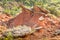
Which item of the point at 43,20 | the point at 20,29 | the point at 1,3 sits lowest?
the point at 20,29

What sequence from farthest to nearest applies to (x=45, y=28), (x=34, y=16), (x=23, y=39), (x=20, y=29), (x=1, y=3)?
(x=1, y=3)
(x=34, y=16)
(x=45, y=28)
(x=20, y=29)
(x=23, y=39)

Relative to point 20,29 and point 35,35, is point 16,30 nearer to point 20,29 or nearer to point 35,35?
point 20,29

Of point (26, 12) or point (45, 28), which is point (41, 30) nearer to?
point (45, 28)

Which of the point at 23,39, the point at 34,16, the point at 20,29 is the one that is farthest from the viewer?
the point at 34,16

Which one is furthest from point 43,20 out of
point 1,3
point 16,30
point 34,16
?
point 1,3

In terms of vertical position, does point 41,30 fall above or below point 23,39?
above

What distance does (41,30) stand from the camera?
30.5 feet

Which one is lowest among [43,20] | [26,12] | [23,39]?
[23,39]

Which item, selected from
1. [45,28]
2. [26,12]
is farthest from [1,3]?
[45,28]

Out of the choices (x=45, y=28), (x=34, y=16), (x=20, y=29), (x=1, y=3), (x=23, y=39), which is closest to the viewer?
(x=23, y=39)

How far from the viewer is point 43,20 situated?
10.2 meters

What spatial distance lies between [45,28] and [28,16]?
1.58 m

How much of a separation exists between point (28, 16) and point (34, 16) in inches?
18.4

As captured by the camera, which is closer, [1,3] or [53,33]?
[53,33]
